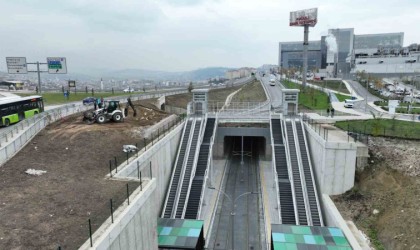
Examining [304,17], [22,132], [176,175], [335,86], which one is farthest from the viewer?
[335,86]

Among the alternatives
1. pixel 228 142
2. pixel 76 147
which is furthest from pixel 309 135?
pixel 76 147

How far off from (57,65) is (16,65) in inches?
261

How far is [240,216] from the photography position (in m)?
30.3

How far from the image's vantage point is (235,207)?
3212 cm

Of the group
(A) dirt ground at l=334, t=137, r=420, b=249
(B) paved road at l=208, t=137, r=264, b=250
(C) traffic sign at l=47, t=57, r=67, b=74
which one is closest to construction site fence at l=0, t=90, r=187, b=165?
(B) paved road at l=208, t=137, r=264, b=250

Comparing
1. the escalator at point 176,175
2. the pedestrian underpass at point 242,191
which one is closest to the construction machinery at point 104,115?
the pedestrian underpass at point 242,191

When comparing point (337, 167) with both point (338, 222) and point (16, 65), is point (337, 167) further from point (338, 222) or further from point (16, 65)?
point (16, 65)

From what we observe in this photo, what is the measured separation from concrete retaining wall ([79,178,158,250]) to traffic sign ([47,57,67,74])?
139 feet

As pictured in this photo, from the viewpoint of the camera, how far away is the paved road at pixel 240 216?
1021 inches

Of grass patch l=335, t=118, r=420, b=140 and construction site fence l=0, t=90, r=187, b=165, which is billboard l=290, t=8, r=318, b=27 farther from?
construction site fence l=0, t=90, r=187, b=165

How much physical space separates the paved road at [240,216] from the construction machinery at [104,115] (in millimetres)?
15374

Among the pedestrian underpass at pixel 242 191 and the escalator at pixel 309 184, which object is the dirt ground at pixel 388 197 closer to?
the escalator at pixel 309 184

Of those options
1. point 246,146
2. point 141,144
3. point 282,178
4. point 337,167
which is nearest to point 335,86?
point 246,146

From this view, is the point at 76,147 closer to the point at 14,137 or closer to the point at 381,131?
the point at 14,137
